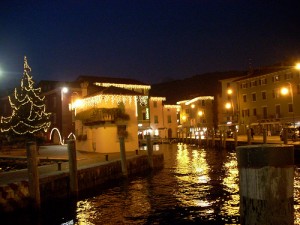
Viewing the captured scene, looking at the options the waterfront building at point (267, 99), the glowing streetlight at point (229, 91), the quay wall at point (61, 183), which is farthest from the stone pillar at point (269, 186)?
the glowing streetlight at point (229, 91)

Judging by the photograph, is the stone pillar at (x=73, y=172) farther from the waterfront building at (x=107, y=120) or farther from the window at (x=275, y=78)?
the window at (x=275, y=78)

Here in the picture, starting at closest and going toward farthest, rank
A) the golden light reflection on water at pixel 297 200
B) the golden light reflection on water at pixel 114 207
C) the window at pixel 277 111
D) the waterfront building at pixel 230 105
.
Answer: the golden light reflection on water at pixel 297 200 → the golden light reflection on water at pixel 114 207 → the window at pixel 277 111 → the waterfront building at pixel 230 105

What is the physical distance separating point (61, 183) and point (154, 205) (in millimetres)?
4927

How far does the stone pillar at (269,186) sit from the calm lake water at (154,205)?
10.3 meters

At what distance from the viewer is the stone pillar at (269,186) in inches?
95.7

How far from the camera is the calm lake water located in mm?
13188

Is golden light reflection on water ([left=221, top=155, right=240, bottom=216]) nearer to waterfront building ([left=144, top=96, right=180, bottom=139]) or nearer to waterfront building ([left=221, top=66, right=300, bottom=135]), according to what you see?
waterfront building ([left=221, top=66, right=300, bottom=135])

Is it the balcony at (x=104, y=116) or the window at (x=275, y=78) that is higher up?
the window at (x=275, y=78)

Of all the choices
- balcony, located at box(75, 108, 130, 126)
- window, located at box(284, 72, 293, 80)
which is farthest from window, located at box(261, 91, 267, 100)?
balcony, located at box(75, 108, 130, 126)

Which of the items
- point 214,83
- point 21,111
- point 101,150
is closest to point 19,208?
point 101,150

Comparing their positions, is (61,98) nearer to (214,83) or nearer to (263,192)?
(263,192)

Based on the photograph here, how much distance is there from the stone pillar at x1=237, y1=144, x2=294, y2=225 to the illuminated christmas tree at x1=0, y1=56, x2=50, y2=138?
3977cm

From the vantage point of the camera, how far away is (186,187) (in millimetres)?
19172

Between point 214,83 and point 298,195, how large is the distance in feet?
449
